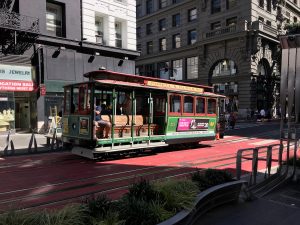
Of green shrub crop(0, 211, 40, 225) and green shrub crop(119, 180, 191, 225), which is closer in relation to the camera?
green shrub crop(0, 211, 40, 225)

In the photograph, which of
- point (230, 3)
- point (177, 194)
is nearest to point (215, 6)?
point (230, 3)

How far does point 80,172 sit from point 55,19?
16.6 metres

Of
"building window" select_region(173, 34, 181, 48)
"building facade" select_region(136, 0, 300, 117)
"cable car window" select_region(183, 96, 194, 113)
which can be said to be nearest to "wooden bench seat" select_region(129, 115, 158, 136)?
"cable car window" select_region(183, 96, 194, 113)

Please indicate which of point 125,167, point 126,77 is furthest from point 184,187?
point 126,77

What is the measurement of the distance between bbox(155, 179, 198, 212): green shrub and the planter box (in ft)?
0.41

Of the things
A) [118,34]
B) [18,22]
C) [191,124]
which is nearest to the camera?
[191,124]

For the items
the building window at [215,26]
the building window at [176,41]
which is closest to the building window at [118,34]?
the building window at [215,26]

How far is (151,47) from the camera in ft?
173

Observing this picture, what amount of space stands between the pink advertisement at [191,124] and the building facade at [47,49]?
1136 cm

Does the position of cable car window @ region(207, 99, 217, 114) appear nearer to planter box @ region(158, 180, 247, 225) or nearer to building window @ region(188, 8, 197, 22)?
planter box @ region(158, 180, 247, 225)

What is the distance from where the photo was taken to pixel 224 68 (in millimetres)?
41688

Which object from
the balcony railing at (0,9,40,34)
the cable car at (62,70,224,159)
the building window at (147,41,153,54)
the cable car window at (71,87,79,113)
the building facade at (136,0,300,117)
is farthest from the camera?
the building window at (147,41,153,54)

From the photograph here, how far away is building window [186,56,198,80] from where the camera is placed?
150 ft

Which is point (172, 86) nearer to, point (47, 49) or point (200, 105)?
point (200, 105)
